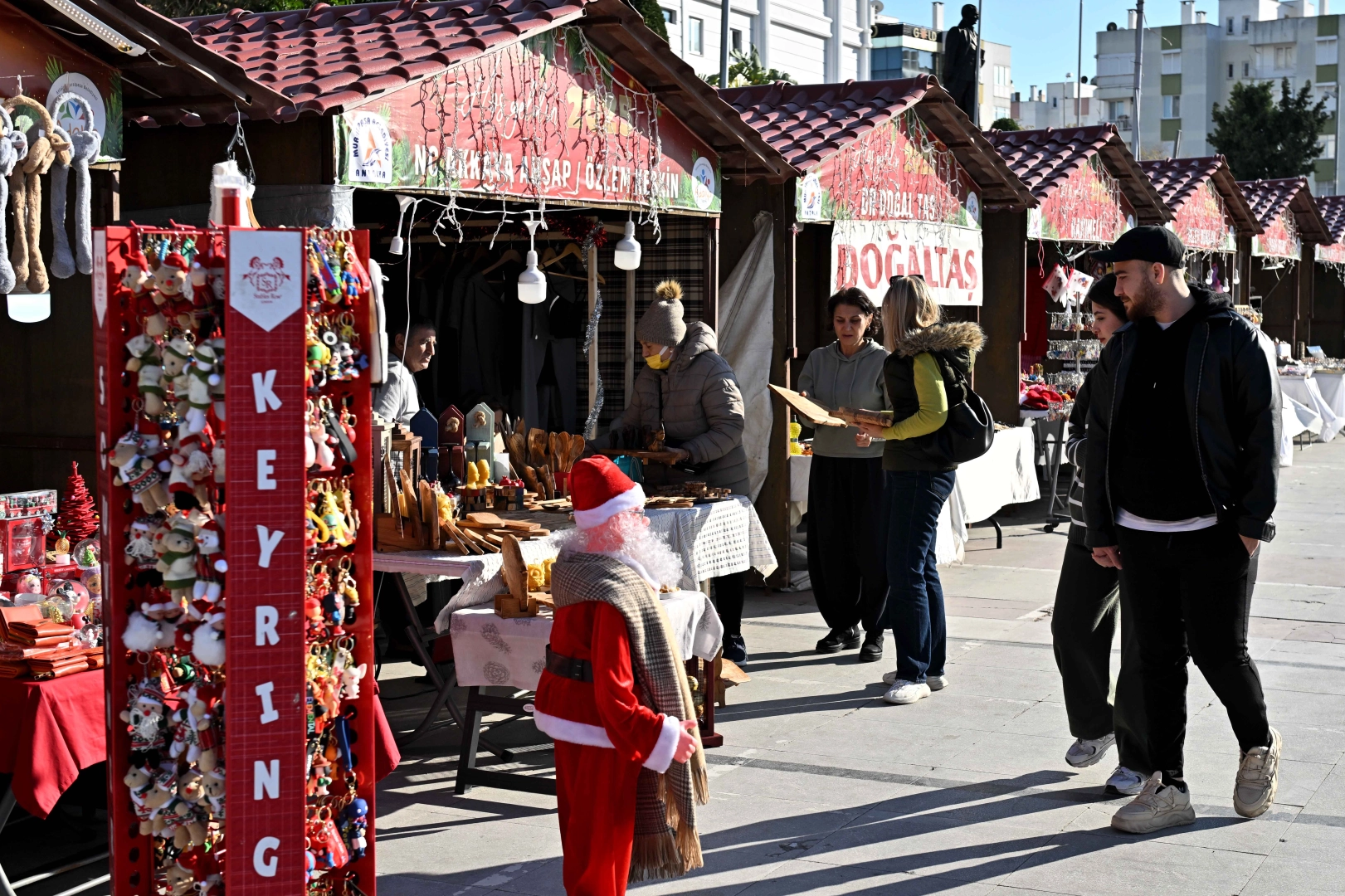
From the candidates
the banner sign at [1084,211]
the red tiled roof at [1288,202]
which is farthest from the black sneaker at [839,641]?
the red tiled roof at [1288,202]

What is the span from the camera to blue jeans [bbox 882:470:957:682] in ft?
21.9

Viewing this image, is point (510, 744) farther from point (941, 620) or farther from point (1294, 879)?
point (1294, 879)

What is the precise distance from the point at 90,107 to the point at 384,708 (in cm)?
294

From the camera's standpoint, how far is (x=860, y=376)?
7.62 m

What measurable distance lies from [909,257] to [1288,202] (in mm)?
13852

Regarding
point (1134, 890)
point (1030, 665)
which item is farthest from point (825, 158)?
point (1134, 890)

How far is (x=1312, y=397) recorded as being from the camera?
1919 centimetres

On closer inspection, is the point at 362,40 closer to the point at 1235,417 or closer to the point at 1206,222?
the point at 1235,417

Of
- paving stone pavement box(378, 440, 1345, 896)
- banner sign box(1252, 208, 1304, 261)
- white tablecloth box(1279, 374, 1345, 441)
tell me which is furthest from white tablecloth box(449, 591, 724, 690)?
banner sign box(1252, 208, 1304, 261)

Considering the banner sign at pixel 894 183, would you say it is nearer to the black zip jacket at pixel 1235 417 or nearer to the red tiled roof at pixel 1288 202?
the black zip jacket at pixel 1235 417

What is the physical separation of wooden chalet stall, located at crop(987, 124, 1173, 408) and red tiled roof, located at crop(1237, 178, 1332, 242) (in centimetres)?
625

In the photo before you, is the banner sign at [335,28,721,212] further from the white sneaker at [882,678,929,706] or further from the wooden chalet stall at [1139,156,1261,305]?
the wooden chalet stall at [1139,156,1261,305]

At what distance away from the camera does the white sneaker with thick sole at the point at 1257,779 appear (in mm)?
4922

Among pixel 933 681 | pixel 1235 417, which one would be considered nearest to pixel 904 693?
pixel 933 681
